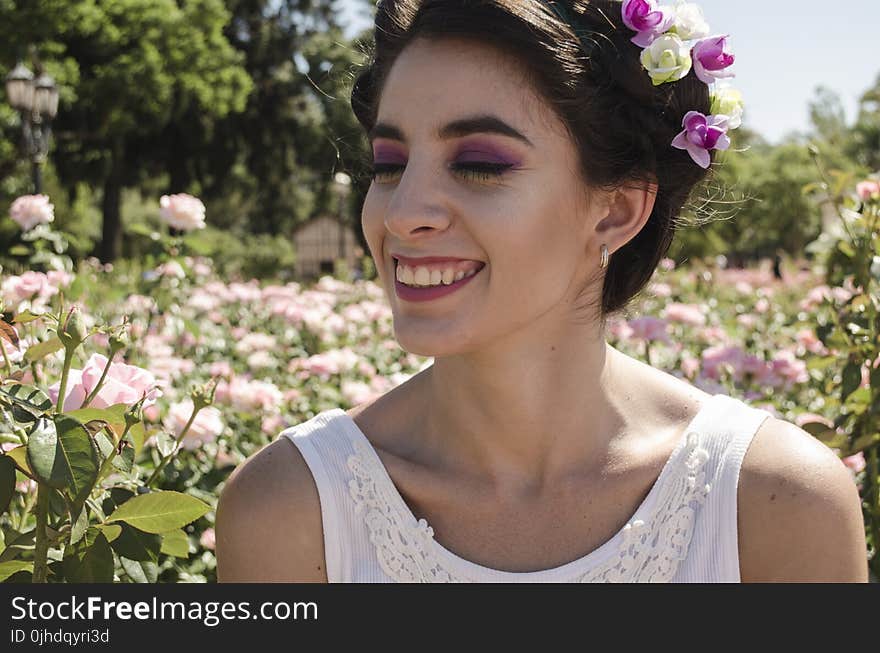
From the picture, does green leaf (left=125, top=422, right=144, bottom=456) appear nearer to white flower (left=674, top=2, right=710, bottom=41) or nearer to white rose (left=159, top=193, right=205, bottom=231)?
white flower (left=674, top=2, right=710, bottom=41)

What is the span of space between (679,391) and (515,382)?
1.22 feet

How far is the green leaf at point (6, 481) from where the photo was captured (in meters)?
1.24

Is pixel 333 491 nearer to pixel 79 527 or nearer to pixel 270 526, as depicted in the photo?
pixel 270 526

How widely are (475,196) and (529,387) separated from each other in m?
0.41

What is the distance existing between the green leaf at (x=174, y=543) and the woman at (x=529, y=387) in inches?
6.0

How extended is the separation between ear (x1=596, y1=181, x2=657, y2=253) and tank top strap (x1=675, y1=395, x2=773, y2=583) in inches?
15.2

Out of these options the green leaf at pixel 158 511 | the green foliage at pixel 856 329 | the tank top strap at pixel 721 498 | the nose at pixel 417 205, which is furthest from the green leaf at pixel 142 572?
the green foliage at pixel 856 329

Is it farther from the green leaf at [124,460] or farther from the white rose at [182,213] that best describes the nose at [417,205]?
the white rose at [182,213]

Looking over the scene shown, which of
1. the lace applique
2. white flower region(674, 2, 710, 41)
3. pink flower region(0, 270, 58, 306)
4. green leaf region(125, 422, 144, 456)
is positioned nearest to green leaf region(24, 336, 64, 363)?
green leaf region(125, 422, 144, 456)

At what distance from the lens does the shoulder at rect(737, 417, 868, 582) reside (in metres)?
1.60

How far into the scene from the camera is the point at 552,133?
1.62m

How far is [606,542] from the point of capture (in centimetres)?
170

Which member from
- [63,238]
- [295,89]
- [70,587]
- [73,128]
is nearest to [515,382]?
[70,587]

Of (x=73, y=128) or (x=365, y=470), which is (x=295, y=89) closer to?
(x=73, y=128)
